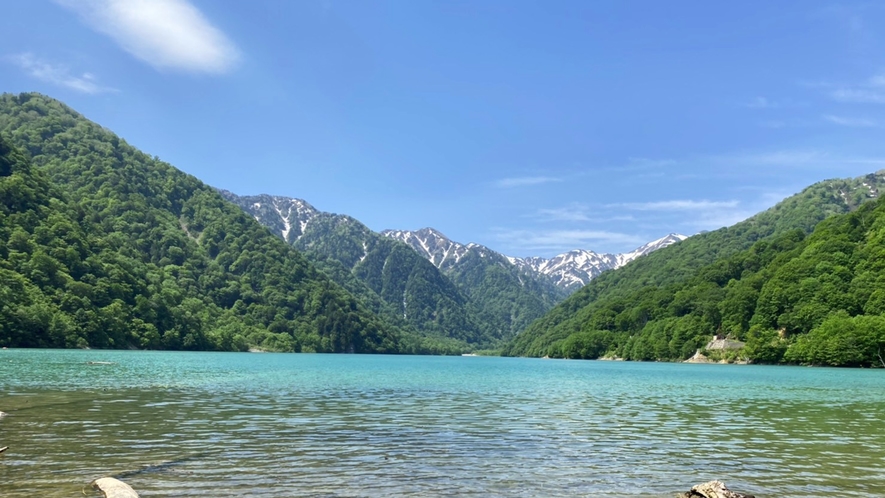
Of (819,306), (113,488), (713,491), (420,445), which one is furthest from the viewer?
(819,306)

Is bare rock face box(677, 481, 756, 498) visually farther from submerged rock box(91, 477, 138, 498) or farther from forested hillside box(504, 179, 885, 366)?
forested hillside box(504, 179, 885, 366)

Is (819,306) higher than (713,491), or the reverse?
(819,306)

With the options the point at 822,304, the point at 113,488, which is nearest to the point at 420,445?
the point at 113,488

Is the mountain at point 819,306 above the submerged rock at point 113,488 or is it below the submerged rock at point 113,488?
above

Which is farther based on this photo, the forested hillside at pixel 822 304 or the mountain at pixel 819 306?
the mountain at pixel 819 306

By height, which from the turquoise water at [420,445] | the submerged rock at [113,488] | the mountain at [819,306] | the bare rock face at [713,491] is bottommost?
the turquoise water at [420,445]

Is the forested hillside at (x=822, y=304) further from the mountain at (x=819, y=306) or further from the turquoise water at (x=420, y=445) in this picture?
the turquoise water at (x=420, y=445)

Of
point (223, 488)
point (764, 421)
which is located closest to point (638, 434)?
point (764, 421)

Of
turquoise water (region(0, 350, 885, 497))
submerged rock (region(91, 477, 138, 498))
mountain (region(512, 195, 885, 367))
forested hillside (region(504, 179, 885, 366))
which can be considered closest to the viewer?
submerged rock (region(91, 477, 138, 498))

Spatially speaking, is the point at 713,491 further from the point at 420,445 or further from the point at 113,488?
the point at 113,488

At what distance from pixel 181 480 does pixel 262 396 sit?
30.1 meters

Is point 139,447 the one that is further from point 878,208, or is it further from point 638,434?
point 878,208

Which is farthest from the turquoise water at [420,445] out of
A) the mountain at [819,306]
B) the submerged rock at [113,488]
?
the mountain at [819,306]

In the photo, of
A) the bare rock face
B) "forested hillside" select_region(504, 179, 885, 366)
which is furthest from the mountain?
the bare rock face
